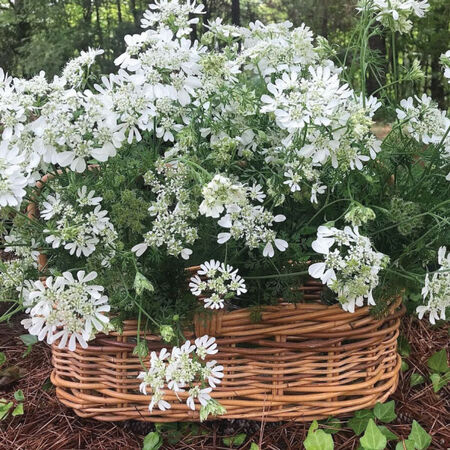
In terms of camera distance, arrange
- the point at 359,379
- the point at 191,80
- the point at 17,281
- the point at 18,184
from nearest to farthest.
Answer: the point at 18,184, the point at 191,80, the point at 17,281, the point at 359,379

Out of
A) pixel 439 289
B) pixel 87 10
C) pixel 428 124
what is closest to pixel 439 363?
pixel 439 289

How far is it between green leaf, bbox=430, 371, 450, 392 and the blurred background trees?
152 inches

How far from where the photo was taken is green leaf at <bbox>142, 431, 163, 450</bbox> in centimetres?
124

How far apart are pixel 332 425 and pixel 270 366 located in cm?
27

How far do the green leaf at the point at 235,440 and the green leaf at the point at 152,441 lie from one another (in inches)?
6.0

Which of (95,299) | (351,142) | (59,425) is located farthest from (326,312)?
(59,425)

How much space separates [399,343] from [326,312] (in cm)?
62

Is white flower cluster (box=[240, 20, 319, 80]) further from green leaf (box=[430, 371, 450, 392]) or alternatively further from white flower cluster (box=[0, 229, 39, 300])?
green leaf (box=[430, 371, 450, 392])

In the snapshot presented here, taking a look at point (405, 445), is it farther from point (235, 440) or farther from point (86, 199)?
point (86, 199)

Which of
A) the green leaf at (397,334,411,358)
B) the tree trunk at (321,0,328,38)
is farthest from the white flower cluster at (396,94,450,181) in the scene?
the tree trunk at (321,0,328,38)

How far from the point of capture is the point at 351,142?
3.38ft

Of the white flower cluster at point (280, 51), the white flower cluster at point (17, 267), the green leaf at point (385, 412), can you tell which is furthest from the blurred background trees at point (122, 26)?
the green leaf at point (385, 412)

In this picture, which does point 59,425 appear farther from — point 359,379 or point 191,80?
point 191,80

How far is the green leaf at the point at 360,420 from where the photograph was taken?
1274 millimetres
